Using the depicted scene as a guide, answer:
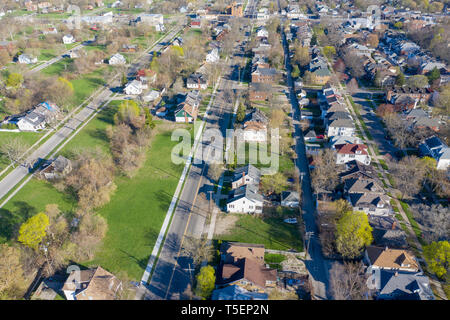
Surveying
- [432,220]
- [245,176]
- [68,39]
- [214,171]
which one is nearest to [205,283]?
[245,176]

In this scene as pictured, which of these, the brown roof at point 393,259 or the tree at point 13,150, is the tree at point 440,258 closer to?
the brown roof at point 393,259

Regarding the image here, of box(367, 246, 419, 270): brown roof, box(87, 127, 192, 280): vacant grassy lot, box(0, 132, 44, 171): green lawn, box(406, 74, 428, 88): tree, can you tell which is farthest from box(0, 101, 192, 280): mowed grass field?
box(406, 74, 428, 88): tree

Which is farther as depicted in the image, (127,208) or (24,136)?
(24,136)

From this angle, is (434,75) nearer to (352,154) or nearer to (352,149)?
(352,149)

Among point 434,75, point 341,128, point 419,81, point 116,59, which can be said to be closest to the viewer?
point 341,128

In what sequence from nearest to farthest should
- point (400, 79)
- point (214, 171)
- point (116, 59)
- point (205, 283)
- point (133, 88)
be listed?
point (205, 283) → point (214, 171) → point (133, 88) → point (400, 79) → point (116, 59)

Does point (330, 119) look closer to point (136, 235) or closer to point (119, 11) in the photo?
point (136, 235)

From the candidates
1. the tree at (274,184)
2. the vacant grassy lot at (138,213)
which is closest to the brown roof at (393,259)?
the tree at (274,184)

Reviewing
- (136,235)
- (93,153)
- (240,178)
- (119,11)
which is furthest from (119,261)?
(119,11)
